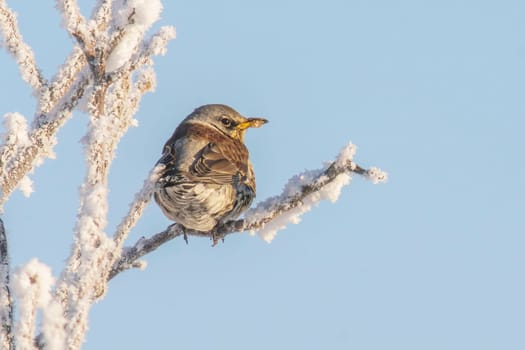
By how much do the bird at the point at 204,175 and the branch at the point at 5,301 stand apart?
3293 millimetres

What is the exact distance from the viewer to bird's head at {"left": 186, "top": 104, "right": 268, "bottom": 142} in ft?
32.0

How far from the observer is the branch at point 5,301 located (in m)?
2.99

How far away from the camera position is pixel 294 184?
14.0 feet

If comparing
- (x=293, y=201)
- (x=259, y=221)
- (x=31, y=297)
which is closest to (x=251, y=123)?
(x=259, y=221)

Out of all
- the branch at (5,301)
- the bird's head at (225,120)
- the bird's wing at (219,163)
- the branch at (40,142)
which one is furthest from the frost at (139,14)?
the bird's head at (225,120)

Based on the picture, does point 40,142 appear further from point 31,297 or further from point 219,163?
point 219,163

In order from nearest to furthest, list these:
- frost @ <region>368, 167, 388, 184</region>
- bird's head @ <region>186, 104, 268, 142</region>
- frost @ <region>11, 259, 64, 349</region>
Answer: frost @ <region>11, 259, 64, 349</region>, frost @ <region>368, 167, 388, 184</region>, bird's head @ <region>186, 104, 268, 142</region>

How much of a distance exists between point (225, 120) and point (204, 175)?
2.24 metres

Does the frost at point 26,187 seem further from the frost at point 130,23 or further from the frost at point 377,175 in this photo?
the frost at point 377,175

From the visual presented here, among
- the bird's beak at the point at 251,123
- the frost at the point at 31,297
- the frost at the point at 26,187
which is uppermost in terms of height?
the bird's beak at the point at 251,123

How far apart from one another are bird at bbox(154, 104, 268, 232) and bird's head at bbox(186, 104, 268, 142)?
0.04 feet

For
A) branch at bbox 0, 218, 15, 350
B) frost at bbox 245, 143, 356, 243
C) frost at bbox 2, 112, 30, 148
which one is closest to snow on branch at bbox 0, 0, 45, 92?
frost at bbox 2, 112, 30, 148

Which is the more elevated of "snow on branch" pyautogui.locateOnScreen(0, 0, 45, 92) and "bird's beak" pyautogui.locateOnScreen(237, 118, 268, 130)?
"bird's beak" pyautogui.locateOnScreen(237, 118, 268, 130)

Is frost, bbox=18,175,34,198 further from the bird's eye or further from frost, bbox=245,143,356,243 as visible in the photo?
the bird's eye
